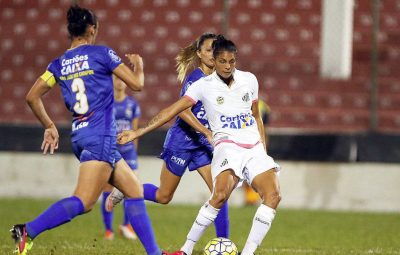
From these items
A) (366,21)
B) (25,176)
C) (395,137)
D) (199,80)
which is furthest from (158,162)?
(199,80)

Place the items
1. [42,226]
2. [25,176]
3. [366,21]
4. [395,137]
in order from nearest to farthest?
[42,226]
[395,137]
[25,176]
[366,21]

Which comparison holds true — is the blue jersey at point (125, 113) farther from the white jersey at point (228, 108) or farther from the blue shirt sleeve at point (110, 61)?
the blue shirt sleeve at point (110, 61)

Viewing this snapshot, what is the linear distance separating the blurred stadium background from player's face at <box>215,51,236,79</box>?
702 cm

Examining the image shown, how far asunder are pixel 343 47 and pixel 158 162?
4.35 m

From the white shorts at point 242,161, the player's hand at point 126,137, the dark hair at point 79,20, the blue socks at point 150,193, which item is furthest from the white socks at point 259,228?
the dark hair at point 79,20

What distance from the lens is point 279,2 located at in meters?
17.9

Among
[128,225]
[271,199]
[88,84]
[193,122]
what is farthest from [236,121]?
[128,225]

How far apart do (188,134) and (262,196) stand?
1.32 m

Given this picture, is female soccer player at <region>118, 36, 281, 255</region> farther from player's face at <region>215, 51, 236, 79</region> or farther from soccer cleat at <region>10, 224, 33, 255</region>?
soccer cleat at <region>10, 224, 33, 255</region>

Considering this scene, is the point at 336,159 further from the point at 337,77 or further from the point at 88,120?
the point at 88,120

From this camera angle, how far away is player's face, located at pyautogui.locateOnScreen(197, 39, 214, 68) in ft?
28.4

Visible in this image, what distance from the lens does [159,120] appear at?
754 cm

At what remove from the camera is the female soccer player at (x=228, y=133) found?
7629 mm

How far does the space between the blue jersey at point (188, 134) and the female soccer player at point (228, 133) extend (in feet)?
2.02
